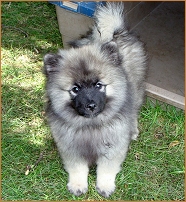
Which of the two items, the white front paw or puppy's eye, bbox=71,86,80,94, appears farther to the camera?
the white front paw

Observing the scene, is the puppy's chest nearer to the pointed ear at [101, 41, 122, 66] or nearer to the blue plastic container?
the pointed ear at [101, 41, 122, 66]

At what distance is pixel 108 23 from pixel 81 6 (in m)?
0.52

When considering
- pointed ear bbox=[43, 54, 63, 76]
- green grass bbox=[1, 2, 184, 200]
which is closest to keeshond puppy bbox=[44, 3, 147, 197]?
pointed ear bbox=[43, 54, 63, 76]

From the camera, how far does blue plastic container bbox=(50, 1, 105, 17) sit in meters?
3.13

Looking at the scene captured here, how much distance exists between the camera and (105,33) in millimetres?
2764

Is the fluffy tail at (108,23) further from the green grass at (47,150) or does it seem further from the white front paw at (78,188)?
the white front paw at (78,188)

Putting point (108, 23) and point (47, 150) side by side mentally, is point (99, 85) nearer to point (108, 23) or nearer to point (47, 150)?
point (108, 23)

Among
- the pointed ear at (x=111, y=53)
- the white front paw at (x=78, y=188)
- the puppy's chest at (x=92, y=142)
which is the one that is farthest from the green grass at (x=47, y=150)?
the pointed ear at (x=111, y=53)

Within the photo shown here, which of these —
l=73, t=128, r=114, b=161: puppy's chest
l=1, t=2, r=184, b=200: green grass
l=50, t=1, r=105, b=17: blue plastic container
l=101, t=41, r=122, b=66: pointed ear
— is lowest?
l=1, t=2, r=184, b=200: green grass

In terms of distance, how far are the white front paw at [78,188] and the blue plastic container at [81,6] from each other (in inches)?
55.7

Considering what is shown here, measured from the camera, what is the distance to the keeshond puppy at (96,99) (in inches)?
87.1

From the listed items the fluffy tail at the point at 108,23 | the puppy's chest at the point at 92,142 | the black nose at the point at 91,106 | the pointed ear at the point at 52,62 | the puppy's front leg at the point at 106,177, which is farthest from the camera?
the fluffy tail at the point at 108,23

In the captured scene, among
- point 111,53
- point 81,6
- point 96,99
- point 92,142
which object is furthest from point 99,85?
point 81,6

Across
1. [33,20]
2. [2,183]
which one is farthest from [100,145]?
[33,20]
